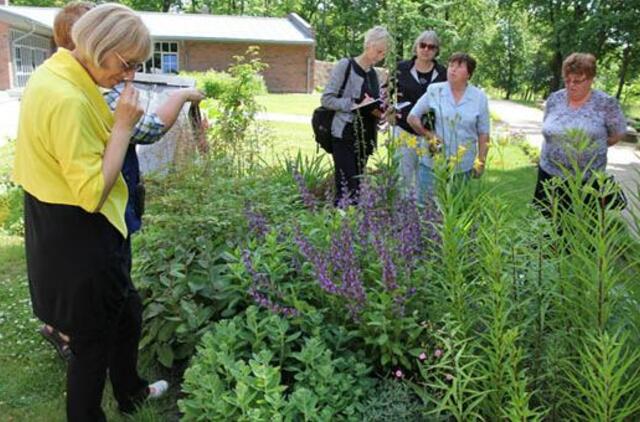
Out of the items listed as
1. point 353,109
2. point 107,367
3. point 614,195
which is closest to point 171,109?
Answer: point 107,367

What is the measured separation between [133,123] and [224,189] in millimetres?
1914

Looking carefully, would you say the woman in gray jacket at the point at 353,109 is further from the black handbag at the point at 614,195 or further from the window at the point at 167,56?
the window at the point at 167,56

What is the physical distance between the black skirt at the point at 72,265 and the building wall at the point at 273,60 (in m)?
34.1

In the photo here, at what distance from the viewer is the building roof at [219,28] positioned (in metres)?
34.8

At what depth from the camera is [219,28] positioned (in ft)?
121

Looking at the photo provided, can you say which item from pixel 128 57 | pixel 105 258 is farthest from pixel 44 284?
pixel 128 57

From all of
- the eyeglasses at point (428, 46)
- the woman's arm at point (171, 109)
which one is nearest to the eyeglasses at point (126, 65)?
the woman's arm at point (171, 109)

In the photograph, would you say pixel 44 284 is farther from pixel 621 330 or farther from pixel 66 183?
pixel 621 330

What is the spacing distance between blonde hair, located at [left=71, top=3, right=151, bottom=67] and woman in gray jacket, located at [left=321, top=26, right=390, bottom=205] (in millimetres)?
2987

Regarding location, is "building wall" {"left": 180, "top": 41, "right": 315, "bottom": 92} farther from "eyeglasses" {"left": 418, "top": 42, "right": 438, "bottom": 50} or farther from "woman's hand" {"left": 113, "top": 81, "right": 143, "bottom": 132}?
"woman's hand" {"left": 113, "top": 81, "right": 143, "bottom": 132}

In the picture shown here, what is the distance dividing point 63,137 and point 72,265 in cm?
48

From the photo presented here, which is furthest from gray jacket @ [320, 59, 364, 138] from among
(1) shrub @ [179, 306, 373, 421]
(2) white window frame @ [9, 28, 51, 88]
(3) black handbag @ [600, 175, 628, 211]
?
(2) white window frame @ [9, 28, 51, 88]

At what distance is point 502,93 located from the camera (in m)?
52.1

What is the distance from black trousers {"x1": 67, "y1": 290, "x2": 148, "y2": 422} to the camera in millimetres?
2424
